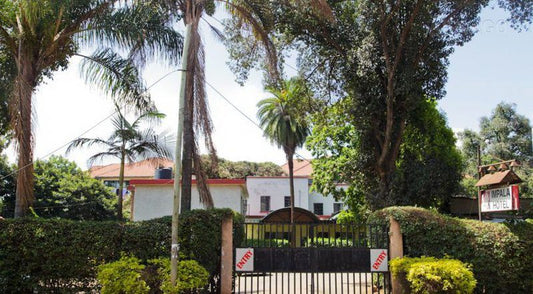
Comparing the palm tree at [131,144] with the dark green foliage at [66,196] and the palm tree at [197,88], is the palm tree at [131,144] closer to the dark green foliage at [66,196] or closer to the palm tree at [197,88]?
the palm tree at [197,88]

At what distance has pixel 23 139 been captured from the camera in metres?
12.0

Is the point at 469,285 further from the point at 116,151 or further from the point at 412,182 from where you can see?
the point at 116,151

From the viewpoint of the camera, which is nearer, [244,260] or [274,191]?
[244,260]

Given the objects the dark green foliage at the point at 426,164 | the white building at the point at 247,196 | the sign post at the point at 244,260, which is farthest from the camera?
the white building at the point at 247,196

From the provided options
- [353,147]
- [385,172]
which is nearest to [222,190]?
[353,147]

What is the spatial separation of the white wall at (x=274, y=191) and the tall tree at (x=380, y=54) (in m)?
25.6

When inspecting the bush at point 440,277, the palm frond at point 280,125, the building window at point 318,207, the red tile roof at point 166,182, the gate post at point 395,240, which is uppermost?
the palm frond at point 280,125

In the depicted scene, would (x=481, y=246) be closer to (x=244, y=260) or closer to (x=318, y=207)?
(x=244, y=260)

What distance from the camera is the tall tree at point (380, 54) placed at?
16.6m

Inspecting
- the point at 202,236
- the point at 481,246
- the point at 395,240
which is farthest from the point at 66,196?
the point at 481,246

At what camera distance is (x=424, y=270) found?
1051 cm

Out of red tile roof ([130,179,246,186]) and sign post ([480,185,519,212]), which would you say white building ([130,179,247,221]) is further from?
sign post ([480,185,519,212])

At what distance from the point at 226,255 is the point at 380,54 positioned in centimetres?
948

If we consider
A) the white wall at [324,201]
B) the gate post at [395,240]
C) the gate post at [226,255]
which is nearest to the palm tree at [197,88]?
the gate post at [226,255]
